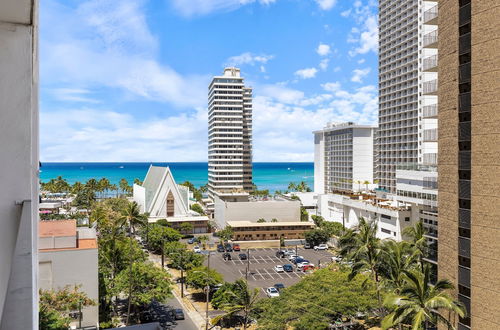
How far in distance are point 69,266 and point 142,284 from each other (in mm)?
6515

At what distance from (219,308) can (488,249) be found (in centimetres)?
1979

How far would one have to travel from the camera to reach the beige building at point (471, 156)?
58.5 feet

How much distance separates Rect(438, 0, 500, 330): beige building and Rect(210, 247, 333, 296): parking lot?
20026 mm

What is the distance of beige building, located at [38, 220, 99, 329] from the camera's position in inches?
894

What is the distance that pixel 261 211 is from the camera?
6875 centimetres

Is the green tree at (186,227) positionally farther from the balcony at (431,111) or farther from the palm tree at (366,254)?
the balcony at (431,111)

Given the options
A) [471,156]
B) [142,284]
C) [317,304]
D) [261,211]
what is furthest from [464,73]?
[261,211]

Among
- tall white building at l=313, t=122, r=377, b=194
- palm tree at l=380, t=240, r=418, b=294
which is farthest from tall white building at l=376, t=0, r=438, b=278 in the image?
palm tree at l=380, t=240, r=418, b=294

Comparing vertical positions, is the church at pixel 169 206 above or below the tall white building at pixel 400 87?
below

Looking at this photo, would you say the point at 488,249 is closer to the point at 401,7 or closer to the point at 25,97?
the point at 25,97

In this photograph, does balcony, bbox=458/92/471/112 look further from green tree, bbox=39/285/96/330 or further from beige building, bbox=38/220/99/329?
green tree, bbox=39/285/96/330

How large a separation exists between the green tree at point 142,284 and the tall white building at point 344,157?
208ft

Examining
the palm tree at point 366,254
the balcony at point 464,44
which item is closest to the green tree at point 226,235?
the palm tree at point 366,254

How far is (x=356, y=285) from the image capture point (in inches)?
1091
